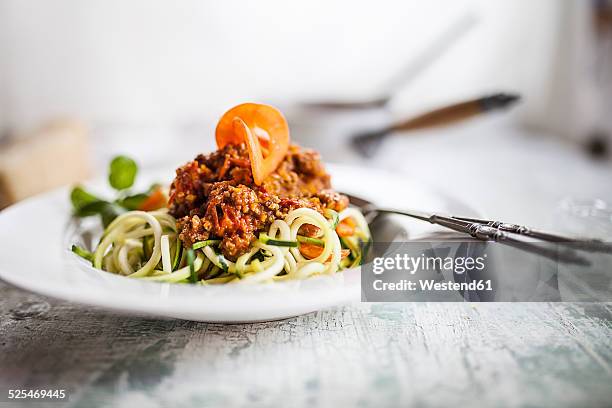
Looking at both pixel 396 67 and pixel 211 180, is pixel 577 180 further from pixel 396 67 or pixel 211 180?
pixel 211 180

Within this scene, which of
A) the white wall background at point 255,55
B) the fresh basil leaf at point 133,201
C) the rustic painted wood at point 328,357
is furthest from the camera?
the white wall background at point 255,55

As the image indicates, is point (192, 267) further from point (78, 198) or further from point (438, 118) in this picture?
point (438, 118)

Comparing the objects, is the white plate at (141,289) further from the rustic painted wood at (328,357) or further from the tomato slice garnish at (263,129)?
the tomato slice garnish at (263,129)

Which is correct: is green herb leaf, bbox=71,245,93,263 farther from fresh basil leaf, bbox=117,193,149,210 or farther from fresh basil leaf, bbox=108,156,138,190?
fresh basil leaf, bbox=108,156,138,190

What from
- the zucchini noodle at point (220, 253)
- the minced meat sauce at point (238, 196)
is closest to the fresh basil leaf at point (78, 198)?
the zucchini noodle at point (220, 253)

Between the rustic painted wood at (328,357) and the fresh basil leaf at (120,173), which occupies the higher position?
the fresh basil leaf at (120,173)

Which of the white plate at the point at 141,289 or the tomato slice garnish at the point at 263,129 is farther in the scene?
the tomato slice garnish at the point at 263,129
